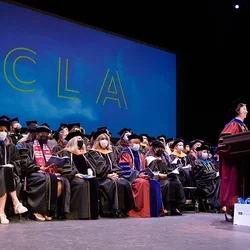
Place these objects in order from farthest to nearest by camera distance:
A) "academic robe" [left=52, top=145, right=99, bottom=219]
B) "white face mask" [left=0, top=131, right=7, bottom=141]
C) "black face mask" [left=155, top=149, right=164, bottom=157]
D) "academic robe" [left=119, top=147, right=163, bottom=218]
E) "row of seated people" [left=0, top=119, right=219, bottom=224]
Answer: "black face mask" [left=155, top=149, right=164, bottom=157] < "academic robe" [left=119, top=147, right=163, bottom=218] < "academic robe" [left=52, top=145, right=99, bottom=219] < "row of seated people" [left=0, top=119, right=219, bottom=224] < "white face mask" [left=0, top=131, right=7, bottom=141]

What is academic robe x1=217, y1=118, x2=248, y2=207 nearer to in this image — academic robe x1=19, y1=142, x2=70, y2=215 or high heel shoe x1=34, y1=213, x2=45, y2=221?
academic robe x1=19, y1=142, x2=70, y2=215

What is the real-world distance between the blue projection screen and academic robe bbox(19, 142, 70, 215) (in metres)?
3.04

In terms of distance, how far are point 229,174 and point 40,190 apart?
2474mm

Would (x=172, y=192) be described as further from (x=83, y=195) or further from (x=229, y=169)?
(x=229, y=169)

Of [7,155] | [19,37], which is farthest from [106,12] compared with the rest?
[7,155]

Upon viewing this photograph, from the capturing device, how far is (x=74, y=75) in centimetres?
976

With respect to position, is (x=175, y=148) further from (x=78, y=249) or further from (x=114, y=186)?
(x=78, y=249)

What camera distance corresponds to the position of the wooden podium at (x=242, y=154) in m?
4.57

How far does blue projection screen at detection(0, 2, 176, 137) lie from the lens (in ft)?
28.9

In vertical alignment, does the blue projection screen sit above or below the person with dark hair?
above

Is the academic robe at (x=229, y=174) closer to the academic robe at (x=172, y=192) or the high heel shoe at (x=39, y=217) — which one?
the academic robe at (x=172, y=192)

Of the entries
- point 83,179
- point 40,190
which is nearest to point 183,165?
point 83,179

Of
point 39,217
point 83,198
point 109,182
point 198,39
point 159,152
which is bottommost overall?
point 39,217

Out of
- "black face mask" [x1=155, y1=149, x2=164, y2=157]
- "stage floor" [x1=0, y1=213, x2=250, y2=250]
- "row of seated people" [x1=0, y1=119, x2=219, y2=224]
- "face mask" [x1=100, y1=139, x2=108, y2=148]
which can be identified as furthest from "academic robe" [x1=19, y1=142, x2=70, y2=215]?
"black face mask" [x1=155, y1=149, x2=164, y2=157]
